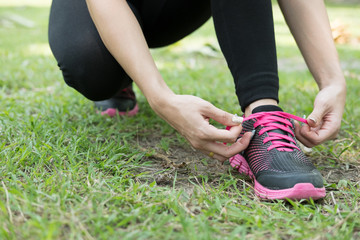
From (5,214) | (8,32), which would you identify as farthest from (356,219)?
(8,32)

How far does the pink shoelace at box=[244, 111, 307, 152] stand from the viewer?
3.41 feet

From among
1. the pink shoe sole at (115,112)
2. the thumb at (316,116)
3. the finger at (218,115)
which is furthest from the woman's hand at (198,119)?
the pink shoe sole at (115,112)

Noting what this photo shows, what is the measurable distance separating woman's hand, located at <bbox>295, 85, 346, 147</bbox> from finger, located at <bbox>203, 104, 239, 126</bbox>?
0.23 m

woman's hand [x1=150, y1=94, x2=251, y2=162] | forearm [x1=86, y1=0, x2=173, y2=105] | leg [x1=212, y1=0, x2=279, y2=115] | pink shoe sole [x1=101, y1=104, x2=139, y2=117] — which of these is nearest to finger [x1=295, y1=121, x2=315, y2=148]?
leg [x1=212, y1=0, x2=279, y2=115]

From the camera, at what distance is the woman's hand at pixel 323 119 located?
1.07m

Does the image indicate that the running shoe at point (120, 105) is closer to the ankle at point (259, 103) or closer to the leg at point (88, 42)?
the leg at point (88, 42)

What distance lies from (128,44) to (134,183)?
36 centimetres

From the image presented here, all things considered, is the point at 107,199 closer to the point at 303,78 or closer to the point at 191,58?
the point at 303,78

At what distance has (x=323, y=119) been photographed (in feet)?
3.65

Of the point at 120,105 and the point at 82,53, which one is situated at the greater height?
the point at 82,53

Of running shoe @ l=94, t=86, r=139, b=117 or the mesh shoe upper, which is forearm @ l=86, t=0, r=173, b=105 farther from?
running shoe @ l=94, t=86, r=139, b=117

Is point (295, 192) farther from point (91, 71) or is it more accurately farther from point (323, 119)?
point (91, 71)

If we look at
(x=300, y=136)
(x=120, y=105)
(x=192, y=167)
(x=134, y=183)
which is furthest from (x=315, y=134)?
(x=120, y=105)

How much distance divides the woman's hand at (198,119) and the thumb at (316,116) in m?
0.22
